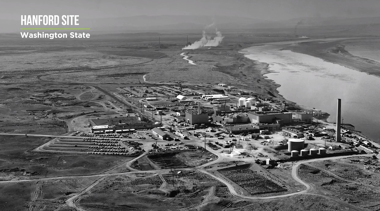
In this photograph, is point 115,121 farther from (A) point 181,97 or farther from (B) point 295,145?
(B) point 295,145

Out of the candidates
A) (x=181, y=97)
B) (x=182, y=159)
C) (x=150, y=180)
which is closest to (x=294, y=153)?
(x=182, y=159)

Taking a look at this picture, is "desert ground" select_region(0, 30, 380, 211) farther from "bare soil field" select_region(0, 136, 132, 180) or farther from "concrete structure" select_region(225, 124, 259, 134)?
"concrete structure" select_region(225, 124, 259, 134)

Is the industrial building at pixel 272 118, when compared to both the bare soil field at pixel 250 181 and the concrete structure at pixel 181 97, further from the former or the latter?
the concrete structure at pixel 181 97

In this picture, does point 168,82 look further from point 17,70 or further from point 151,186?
point 151,186

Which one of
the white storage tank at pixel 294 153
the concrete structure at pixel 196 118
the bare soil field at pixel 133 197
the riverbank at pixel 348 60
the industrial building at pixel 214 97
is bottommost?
the bare soil field at pixel 133 197

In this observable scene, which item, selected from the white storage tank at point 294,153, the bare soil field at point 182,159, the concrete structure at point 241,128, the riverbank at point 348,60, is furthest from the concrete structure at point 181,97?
the riverbank at point 348,60

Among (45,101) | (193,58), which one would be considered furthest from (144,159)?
(193,58)
